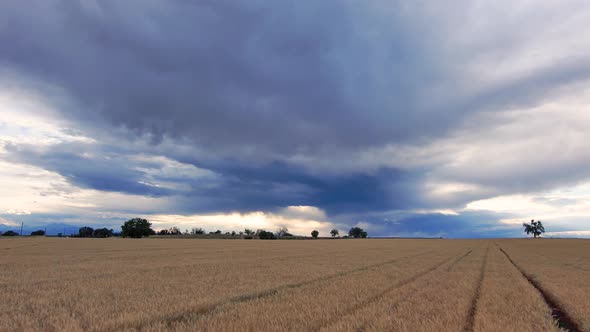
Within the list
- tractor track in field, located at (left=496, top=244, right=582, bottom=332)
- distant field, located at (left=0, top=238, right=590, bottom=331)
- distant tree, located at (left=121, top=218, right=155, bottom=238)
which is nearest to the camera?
distant field, located at (left=0, top=238, right=590, bottom=331)

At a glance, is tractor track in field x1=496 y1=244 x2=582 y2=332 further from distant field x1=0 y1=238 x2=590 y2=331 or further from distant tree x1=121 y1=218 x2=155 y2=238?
distant tree x1=121 y1=218 x2=155 y2=238

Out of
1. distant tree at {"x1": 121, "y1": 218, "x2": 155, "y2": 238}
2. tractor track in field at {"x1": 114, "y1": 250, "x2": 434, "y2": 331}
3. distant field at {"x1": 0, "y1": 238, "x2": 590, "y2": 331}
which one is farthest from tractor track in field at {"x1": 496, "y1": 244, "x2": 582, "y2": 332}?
distant tree at {"x1": 121, "y1": 218, "x2": 155, "y2": 238}

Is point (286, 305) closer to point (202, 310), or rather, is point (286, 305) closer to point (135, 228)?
point (202, 310)

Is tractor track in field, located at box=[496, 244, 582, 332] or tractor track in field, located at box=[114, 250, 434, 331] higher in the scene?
tractor track in field, located at box=[114, 250, 434, 331]

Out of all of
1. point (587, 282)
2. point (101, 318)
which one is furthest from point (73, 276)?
point (587, 282)

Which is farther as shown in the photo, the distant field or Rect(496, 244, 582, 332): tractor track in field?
Rect(496, 244, 582, 332): tractor track in field

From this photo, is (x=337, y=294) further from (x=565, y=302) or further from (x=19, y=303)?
(x=19, y=303)

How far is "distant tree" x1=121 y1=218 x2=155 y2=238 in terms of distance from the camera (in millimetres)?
161500

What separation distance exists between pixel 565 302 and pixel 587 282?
8051 millimetres

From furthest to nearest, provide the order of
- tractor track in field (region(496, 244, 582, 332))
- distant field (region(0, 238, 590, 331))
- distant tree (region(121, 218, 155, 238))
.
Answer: distant tree (region(121, 218, 155, 238)), tractor track in field (region(496, 244, 582, 332)), distant field (region(0, 238, 590, 331))

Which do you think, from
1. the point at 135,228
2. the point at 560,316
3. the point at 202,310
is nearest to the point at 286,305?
the point at 202,310

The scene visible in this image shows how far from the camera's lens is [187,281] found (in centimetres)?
1675

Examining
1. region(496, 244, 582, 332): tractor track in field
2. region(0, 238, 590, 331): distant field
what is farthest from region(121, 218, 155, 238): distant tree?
region(496, 244, 582, 332): tractor track in field

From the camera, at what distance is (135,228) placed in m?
162
